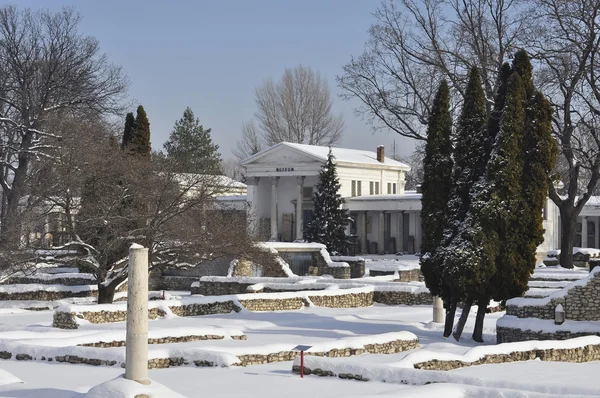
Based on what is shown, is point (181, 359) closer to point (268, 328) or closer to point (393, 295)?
point (268, 328)

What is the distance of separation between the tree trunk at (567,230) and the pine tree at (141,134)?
18436 millimetres

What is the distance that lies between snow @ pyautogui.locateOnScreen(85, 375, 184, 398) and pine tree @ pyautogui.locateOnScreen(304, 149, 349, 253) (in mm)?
43232

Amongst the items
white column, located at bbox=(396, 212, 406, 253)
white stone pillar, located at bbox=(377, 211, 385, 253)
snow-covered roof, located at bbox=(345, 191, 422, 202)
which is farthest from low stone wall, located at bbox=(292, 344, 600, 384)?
white stone pillar, located at bbox=(377, 211, 385, 253)

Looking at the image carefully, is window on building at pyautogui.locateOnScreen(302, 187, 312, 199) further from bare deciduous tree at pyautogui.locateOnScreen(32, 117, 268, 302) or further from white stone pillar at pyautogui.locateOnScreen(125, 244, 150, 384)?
white stone pillar at pyautogui.locateOnScreen(125, 244, 150, 384)

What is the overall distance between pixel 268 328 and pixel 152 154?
10583 mm

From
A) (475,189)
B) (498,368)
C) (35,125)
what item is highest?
(35,125)

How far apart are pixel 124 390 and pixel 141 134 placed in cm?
2238

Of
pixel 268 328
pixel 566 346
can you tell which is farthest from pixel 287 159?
pixel 566 346

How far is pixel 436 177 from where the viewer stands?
26.3m

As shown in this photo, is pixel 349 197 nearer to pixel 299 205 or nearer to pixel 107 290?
pixel 299 205

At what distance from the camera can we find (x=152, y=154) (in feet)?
112

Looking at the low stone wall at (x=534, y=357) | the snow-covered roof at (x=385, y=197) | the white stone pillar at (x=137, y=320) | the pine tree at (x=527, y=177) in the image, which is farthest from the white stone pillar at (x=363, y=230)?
the white stone pillar at (x=137, y=320)

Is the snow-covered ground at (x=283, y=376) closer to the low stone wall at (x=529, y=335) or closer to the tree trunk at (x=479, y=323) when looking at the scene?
the tree trunk at (x=479, y=323)

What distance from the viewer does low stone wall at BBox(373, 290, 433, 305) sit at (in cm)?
3397
